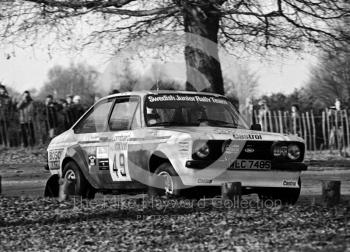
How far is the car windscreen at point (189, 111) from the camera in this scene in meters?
10.7

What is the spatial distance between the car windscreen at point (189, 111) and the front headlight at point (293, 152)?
1.10 metres

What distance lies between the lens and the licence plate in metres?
9.80

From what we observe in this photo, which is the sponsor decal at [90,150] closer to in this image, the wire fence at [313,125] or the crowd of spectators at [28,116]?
the crowd of spectators at [28,116]

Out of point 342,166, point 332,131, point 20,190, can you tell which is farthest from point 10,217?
point 332,131

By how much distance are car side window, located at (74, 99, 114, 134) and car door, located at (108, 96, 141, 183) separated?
6.6 inches

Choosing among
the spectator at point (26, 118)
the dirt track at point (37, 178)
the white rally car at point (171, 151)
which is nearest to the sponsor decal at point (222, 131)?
the white rally car at point (171, 151)

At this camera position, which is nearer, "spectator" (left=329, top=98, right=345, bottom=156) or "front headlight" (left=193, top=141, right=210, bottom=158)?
"front headlight" (left=193, top=141, right=210, bottom=158)

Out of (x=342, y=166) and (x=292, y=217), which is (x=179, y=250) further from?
(x=342, y=166)

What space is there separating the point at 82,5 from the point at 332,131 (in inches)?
483

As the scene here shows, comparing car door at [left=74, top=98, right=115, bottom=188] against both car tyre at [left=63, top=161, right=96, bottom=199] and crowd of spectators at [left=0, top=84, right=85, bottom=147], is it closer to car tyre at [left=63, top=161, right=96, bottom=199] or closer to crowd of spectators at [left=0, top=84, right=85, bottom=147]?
car tyre at [left=63, top=161, right=96, bottom=199]

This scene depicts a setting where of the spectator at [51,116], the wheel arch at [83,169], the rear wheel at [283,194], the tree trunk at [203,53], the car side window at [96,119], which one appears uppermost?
the tree trunk at [203,53]

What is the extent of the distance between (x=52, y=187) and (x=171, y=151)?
266 cm

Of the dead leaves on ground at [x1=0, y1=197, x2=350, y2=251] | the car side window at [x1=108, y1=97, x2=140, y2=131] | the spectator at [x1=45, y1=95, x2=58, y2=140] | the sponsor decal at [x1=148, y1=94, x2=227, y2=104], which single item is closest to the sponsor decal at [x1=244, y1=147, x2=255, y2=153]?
the dead leaves on ground at [x1=0, y1=197, x2=350, y2=251]

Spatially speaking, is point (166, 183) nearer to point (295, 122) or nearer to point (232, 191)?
point (232, 191)
